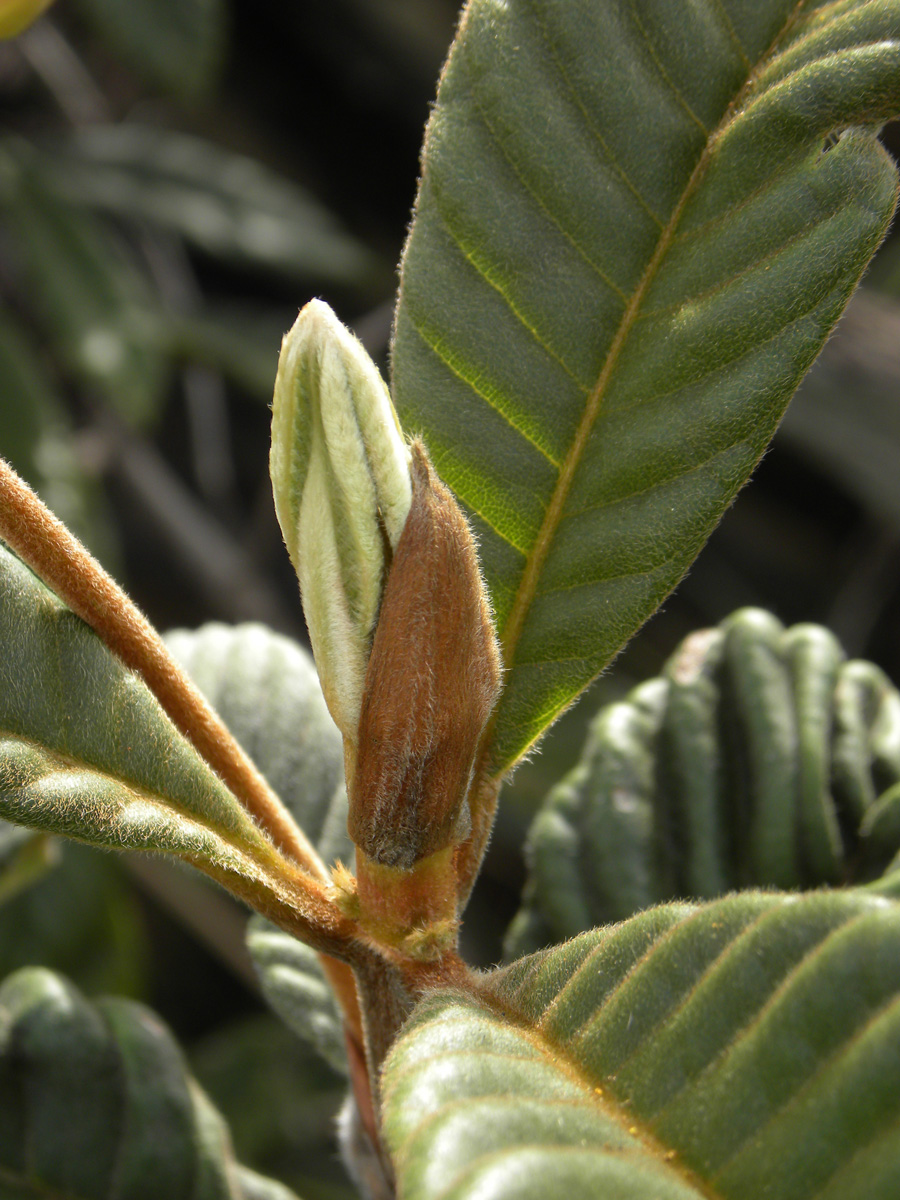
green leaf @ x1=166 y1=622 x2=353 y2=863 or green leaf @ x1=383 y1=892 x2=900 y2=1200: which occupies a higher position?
green leaf @ x1=383 y1=892 x2=900 y2=1200

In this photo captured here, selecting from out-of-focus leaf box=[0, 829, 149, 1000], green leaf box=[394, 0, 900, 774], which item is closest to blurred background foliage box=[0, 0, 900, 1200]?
out-of-focus leaf box=[0, 829, 149, 1000]

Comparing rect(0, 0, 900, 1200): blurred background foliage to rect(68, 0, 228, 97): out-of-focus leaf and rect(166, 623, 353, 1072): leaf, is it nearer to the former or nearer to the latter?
rect(68, 0, 228, 97): out-of-focus leaf

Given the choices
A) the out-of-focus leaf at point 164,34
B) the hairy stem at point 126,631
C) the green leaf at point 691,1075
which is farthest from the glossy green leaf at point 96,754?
the out-of-focus leaf at point 164,34

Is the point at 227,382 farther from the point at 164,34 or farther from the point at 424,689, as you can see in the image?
the point at 424,689

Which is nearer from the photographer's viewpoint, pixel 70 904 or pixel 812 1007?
pixel 812 1007

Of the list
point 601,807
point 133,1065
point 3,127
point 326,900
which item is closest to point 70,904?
point 133,1065

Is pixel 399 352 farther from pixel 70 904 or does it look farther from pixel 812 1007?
pixel 70 904

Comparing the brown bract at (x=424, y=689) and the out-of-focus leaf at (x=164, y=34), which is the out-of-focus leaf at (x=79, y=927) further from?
the out-of-focus leaf at (x=164, y=34)
